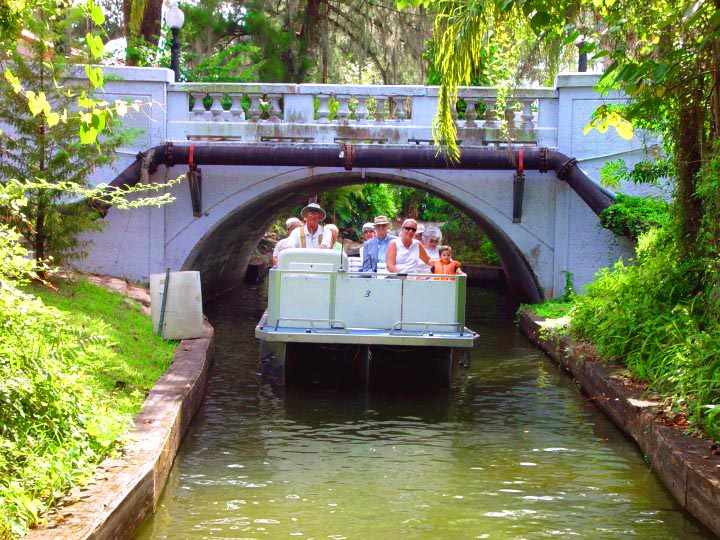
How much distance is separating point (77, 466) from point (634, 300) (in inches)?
290

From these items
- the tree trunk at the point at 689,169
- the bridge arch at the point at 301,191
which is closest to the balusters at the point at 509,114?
the bridge arch at the point at 301,191

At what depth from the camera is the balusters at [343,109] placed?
55.4 ft

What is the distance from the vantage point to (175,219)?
57.6ft

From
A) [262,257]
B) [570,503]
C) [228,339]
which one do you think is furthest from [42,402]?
[262,257]

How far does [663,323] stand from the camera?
35.3 ft

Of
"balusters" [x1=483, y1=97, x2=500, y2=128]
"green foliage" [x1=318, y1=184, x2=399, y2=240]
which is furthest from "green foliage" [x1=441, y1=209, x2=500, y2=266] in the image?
"balusters" [x1=483, y1=97, x2=500, y2=128]

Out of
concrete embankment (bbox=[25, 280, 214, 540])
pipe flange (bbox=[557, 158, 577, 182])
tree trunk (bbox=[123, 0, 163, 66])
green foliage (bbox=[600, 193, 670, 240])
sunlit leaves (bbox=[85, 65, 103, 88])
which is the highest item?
tree trunk (bbox=[123, 0, 163, 66])

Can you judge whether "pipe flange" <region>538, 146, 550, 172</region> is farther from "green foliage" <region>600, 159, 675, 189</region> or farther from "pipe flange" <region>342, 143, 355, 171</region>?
"pipe flange" <region>342, 143, 355, 171</region>

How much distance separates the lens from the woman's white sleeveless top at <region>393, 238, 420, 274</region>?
40.9 feet

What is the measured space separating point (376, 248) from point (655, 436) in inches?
218

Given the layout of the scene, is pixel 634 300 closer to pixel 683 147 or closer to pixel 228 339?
pixel 683 147

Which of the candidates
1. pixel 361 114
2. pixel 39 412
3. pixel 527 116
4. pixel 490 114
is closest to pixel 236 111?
pixel 361 114

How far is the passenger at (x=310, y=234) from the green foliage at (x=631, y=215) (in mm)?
5261

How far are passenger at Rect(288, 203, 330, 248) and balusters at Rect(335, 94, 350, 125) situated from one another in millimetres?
4710
